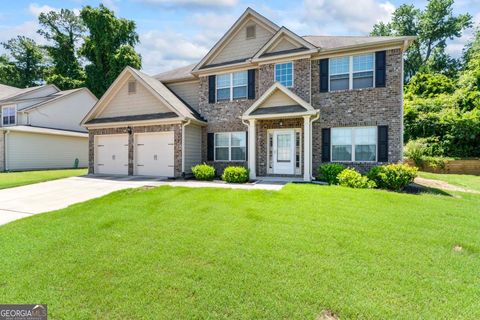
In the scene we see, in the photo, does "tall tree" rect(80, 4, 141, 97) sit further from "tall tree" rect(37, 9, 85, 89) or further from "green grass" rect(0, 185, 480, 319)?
"green grass" rect(0, 185, 480, 319)

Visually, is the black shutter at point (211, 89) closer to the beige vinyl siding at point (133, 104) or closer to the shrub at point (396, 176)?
the beige vinyl siding at point (133, 104)

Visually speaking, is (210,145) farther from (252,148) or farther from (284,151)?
(284,151)

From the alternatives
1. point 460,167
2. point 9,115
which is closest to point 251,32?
point 460,167

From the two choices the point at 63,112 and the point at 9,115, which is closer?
the point at 9,115

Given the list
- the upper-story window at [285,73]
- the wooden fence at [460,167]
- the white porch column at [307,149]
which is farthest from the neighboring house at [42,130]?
the wooden fence at [460,167]

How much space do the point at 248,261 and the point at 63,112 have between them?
26.4m

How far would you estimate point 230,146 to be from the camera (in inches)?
554

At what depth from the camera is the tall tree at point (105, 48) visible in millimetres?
32125

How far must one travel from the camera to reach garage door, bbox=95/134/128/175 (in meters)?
14.7

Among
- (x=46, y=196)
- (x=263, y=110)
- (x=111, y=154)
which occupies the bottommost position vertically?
(x=46, y=196)

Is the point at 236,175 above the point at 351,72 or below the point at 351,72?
below

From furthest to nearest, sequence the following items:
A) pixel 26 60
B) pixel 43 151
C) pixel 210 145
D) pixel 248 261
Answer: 1. pixel 26 60
2. pixel 43 151
3. pixel 210 145
4. pixel 248 261

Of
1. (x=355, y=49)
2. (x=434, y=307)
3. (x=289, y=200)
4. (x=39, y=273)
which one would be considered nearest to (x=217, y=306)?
(x=434, y=307)

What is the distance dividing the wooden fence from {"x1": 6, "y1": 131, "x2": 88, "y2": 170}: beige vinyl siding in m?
28.4
